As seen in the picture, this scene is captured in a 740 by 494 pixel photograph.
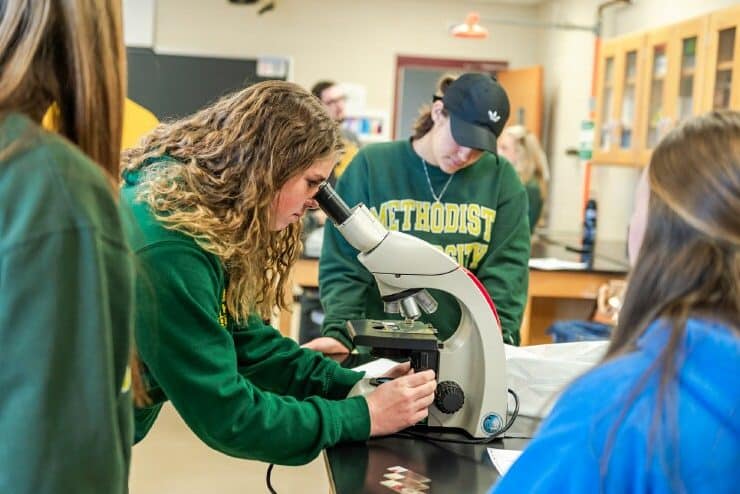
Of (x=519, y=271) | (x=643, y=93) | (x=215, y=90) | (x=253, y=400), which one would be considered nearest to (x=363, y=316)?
(x=519, y=271)

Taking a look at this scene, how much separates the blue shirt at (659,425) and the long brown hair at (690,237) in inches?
1.3

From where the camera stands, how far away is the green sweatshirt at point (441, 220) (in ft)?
Answer: 7.18

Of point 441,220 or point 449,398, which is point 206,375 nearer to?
point 449,398

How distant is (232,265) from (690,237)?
2.46 ft

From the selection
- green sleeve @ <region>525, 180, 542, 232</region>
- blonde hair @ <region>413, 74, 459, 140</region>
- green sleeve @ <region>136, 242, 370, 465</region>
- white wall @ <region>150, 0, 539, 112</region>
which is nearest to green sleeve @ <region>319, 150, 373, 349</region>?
blonde hair @ <region>413, 74, 459, 140</region>

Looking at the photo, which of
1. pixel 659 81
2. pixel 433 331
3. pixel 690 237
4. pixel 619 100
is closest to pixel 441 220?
pixel 433 331

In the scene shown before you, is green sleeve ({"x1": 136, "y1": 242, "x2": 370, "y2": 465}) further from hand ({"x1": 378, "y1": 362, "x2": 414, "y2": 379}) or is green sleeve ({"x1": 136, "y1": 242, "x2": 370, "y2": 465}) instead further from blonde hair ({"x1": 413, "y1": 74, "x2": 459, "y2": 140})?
blonde hair ({"x1": 413, "y1": 74, "x2": 459, "y2": 140})

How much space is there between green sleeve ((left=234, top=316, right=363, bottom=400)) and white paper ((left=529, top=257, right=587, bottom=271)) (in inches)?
91.8

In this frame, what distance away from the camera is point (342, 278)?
217 cm

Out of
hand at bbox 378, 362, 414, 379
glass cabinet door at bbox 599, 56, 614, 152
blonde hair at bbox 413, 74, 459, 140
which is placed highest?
glass cabinet door at bbox 599, 56, 614, 152

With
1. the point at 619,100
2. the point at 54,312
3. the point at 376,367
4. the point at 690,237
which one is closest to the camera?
the point at 54,312

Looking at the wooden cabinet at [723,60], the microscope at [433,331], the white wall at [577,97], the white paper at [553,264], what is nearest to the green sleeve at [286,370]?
the microscope at [433,331]

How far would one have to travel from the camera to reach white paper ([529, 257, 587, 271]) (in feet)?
12.6

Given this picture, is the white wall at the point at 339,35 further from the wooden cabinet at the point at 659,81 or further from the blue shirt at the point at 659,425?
the blue shirt at the point at 659,425
